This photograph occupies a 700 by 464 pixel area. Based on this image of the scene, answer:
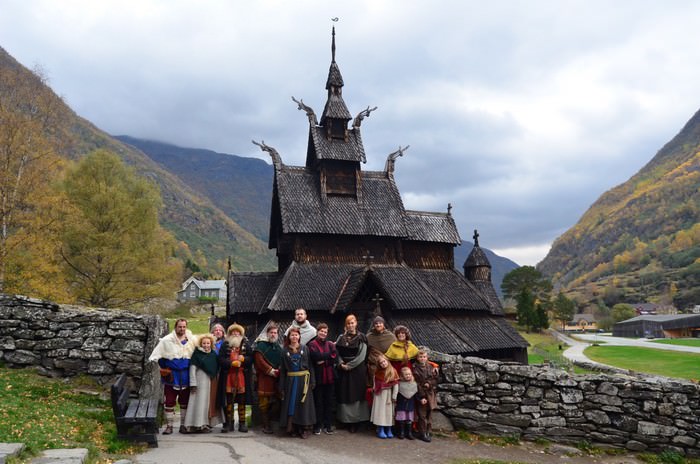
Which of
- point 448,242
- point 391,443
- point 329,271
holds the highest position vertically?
point 448,242

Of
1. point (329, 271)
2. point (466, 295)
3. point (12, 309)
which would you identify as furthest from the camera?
point (466, 295)

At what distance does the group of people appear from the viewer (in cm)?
848

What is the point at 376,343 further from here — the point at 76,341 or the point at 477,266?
the point at 477,266

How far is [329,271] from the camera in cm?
2241

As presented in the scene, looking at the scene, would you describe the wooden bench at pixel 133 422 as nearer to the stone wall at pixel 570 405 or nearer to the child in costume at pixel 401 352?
the child in costume at pixel 401 352

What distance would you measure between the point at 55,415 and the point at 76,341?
2.30 metres

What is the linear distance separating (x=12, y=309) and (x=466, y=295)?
63.8 ft

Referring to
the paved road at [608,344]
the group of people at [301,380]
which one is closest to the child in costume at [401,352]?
the group of people at [301,380]

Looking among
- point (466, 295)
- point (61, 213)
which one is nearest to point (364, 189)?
point (466, 295)

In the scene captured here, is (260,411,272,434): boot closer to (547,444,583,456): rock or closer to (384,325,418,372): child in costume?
(384,325,418,372): child in costume

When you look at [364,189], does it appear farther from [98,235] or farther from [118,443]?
[118,443]

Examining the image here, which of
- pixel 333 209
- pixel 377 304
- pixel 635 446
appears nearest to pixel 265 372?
pixel 635 446

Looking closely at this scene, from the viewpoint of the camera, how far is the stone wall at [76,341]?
973cm

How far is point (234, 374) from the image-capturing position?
866cm
